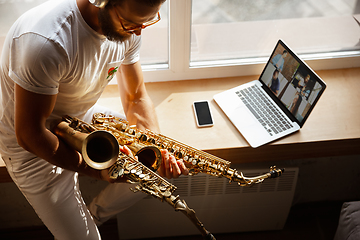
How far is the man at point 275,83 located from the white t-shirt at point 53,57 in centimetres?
86

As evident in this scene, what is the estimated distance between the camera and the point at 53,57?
1.14 meters

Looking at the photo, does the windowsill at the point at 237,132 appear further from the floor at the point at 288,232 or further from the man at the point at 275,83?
the floor at the point at 288,232

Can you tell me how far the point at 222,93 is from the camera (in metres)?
1.95

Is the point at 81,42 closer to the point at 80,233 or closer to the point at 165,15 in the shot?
the point at 165,15

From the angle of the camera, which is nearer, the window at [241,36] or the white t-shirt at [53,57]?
the white t-shirt at [53,57]

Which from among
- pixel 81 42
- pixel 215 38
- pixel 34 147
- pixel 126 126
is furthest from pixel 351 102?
pixel 34 147

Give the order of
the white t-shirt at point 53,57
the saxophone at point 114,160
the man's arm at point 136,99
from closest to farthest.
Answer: the white t-shirt at point 53,57 < the saxophone at point 114,160 < the man's arm at point 136,99

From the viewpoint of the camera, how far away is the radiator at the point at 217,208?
189cm

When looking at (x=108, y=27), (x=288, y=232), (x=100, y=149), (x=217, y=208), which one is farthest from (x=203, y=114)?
(x=288, y=232)

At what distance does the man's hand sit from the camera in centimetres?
149

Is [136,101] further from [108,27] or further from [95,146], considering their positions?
[108,27]

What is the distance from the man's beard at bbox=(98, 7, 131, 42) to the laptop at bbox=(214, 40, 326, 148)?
32.8 inches

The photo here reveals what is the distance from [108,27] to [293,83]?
3.29 ft

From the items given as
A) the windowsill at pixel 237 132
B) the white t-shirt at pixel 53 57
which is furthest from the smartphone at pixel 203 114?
the white t-shirt at pixel 53 57
